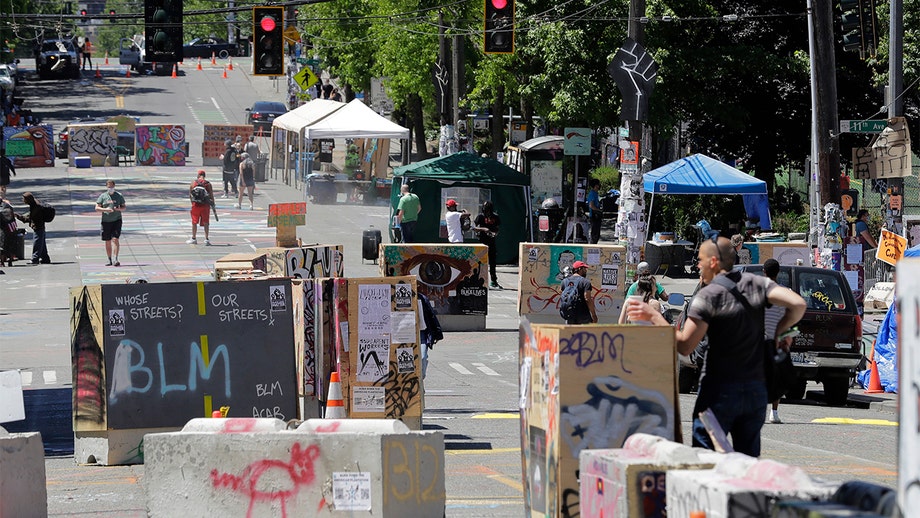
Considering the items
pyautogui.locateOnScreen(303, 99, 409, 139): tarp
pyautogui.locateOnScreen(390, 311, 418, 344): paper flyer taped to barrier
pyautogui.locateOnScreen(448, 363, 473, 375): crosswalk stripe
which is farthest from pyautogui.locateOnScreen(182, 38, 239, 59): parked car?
pyautogui.locateOnScreen(390, 311, 418, 344): paper flyer taped to barrier

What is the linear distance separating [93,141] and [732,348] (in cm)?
4691

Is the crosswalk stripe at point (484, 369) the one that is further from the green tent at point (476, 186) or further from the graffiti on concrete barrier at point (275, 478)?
the green tent at point (476, 186)

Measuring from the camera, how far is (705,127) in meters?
40.7

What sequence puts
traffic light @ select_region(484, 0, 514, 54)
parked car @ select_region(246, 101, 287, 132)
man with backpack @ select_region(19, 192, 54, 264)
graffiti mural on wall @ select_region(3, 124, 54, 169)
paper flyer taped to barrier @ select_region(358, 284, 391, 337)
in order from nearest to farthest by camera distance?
1. paper flyer taped to barrier @ select_region(358, 284, 391, 337)
2. traffic light @ select_region(484, 0, 514, 54)
3. man with backpack @ select_region(19, 192, 54, 264)
4. graffiti mural on wall @ select_region(3, 124, 54, 169)
5. parked car @ select_region(246, 101, 287, 132)

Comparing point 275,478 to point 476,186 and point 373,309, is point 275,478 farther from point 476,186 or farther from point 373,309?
point 476,186

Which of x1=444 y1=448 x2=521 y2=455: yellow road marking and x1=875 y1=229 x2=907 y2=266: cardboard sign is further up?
x1=875 y1=229 x2=907 y2=266: cardboard sign

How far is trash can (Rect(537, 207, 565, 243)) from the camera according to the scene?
105 ft

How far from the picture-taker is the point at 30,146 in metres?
51.2

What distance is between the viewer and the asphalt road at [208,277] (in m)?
10.7

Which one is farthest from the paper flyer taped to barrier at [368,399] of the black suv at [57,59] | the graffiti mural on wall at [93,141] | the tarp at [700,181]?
the black suv at [57,59]

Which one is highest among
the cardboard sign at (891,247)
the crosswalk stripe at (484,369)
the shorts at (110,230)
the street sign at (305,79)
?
the street sign at (305,79)

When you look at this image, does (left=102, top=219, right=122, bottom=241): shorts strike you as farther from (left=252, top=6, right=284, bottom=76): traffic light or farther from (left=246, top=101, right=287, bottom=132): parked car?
(left=246, top=101, right=287, bottom=132): parked car

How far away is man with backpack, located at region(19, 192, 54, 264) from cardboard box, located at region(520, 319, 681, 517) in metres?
22.9

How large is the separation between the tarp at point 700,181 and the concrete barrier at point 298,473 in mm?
21232
